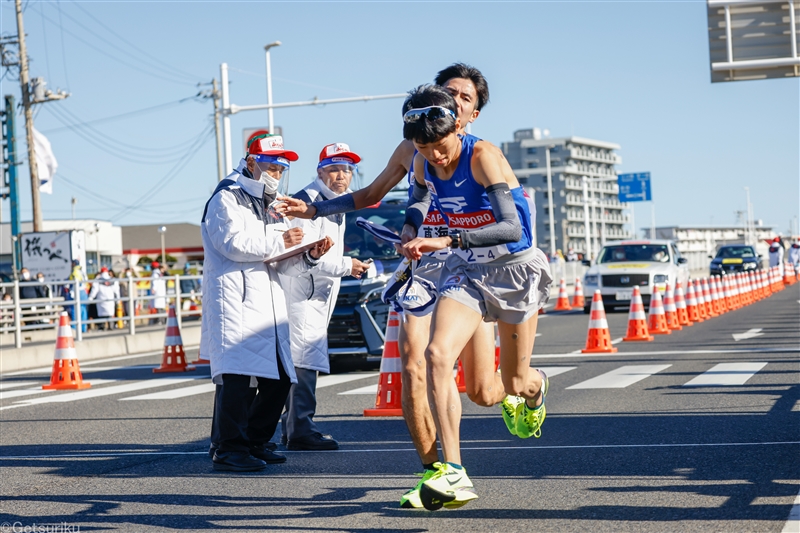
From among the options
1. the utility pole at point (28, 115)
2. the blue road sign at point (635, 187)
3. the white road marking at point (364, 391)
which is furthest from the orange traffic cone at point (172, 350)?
the blue road sign at point (635, 187)

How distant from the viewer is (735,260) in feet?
158

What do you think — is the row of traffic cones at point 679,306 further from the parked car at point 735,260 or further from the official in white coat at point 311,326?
the parked car at point 735,260

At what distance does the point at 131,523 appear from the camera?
5.14 metres

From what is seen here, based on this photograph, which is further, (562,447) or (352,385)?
(352,385)

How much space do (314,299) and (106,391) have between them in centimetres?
568

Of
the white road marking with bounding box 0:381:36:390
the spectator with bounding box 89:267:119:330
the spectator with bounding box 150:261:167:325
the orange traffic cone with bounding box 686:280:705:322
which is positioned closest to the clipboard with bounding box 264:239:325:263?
the white road marking with bounding box 0:381:36:390

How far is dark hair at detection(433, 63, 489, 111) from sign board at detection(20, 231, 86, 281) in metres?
21.8

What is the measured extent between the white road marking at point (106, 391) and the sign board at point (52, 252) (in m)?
13.7

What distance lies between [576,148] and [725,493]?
519 ft

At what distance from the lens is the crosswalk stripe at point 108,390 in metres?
12.0

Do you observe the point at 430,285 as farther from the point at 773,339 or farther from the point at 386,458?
the point at 773,339

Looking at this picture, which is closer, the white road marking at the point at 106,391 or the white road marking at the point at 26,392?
the white road marking at the point at 106,391

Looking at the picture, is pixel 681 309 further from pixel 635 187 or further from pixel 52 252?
pixel 635 187

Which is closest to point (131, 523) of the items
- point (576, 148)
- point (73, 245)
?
point (73, 245)
